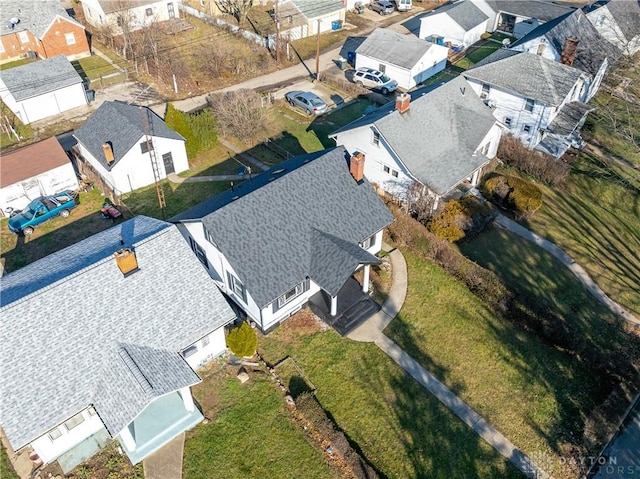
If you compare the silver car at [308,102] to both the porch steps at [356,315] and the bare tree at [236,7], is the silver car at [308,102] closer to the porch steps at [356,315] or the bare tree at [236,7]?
the bare tree at [236,7]

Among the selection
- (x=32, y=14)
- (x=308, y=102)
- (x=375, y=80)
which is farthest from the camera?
(x=32, y=14)

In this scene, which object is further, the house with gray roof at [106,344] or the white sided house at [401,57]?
the white sided house at [401,57]

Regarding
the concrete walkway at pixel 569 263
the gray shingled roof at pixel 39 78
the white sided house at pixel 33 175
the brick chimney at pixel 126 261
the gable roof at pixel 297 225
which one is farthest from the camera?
the gray shingled roof at pixel 39 78

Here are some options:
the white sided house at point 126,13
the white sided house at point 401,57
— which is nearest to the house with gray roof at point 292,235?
the white sided house at point 401,57

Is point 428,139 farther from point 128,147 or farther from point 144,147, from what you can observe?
point 128,147

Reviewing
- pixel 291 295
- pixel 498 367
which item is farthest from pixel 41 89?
pixel 498 367
